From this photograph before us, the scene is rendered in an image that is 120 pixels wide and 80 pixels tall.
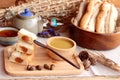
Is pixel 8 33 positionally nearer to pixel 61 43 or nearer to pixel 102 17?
pixel 61 43

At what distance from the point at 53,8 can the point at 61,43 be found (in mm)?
254

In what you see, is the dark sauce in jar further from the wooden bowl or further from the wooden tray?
the wooden bowl

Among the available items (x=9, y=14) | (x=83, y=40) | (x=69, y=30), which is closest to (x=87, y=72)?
(x=83, y=40)

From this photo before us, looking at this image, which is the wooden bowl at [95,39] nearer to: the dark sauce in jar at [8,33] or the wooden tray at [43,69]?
the wooden tray at [43,69]

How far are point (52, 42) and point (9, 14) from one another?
0.87 ft

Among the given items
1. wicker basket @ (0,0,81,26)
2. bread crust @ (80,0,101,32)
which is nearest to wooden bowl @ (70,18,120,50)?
bread crust @ (80,0,101,32)

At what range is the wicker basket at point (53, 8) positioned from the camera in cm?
111

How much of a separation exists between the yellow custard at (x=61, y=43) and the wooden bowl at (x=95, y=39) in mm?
63

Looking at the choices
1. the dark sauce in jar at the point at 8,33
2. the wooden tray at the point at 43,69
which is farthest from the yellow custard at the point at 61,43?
the dark sauce in jar at the point at 8,33

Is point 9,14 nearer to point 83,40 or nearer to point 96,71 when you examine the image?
point 83,40

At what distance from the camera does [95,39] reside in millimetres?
948

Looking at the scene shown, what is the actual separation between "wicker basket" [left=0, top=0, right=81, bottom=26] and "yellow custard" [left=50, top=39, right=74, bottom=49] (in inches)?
9.0

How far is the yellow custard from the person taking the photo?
0.90 m

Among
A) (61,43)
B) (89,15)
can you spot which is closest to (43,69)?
(61,43)
